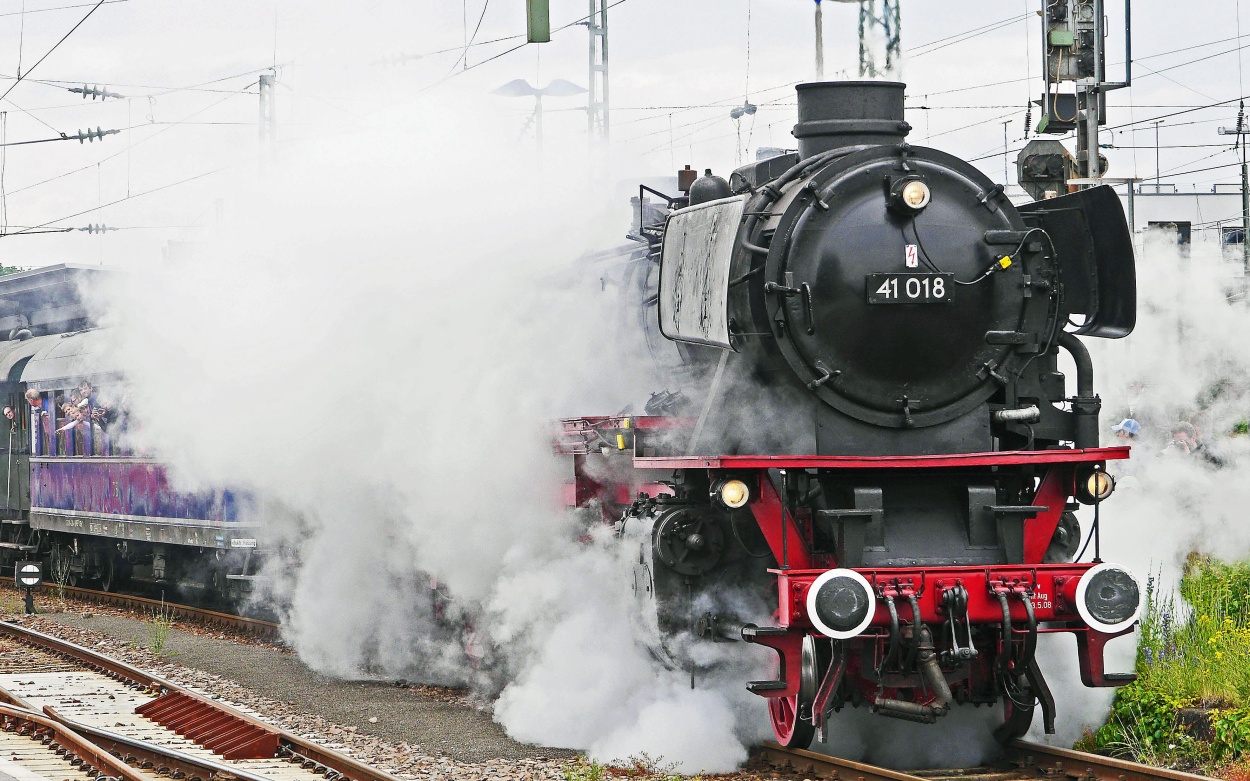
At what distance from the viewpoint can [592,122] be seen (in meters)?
20.4

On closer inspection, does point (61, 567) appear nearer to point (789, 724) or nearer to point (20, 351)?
point (20, 351)

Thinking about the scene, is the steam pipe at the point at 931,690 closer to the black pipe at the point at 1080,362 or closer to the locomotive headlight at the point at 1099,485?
the locomotive headlight at the point at 1099,485

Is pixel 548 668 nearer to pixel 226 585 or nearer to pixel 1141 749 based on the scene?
pixel 1141 749

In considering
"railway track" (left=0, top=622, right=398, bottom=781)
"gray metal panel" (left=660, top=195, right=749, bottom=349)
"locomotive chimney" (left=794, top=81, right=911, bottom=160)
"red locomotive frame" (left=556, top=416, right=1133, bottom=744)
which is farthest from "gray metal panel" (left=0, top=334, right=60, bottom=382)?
"red locomotive frame" (left=556, top=416, right=1133, bottom=744)

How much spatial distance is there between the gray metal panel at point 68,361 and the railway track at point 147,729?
4.76 meters

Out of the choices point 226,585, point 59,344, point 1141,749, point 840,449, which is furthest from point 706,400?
point 59,344

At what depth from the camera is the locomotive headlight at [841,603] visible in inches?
251

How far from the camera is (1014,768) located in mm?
7145

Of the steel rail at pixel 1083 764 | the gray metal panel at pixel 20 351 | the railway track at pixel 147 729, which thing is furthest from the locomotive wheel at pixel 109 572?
the steel rail at pixel 1083 764

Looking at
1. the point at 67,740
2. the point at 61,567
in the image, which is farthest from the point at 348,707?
the point at 61,567

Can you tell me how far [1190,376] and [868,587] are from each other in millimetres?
7843

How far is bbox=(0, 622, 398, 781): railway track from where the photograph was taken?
768cm

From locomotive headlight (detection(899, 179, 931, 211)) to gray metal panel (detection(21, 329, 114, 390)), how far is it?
424 inches

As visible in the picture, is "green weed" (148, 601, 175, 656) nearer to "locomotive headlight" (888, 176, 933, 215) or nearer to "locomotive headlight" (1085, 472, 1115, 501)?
"locomotive headlight" (888, 176, 933, 215)
